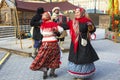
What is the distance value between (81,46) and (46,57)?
88cm

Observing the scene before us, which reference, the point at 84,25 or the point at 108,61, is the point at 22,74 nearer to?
the point at 84,25

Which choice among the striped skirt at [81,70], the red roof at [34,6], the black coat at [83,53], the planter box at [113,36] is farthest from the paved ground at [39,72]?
the red roof at [34,6]

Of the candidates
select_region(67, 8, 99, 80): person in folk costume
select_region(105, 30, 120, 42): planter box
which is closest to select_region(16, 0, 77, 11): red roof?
select_region(105, 30, 120, 42): planter box

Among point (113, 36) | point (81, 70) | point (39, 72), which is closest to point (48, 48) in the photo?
point (81, 70)

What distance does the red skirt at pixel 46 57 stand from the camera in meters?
6.09

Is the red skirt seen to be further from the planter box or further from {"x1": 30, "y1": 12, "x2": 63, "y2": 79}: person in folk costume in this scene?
the planter box

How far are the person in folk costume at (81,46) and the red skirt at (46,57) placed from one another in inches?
18.2

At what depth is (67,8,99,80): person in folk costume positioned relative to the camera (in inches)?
230

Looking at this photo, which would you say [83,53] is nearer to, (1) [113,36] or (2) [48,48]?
(2) [48,48]

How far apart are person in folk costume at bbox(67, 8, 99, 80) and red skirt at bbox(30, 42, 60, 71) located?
1.52ft

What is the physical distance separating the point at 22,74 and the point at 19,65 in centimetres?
124

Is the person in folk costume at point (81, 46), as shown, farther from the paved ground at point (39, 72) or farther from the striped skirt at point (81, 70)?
the paved ground at point (39, 72)

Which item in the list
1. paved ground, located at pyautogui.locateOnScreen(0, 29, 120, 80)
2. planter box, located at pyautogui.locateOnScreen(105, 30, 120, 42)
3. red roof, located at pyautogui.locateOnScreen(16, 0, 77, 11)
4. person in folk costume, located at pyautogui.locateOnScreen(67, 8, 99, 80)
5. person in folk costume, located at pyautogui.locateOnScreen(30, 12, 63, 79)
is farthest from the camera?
red roof, located at pyautogui.locateOnScreen(16, 0, 77, 11)

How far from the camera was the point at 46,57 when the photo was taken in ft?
20.0
